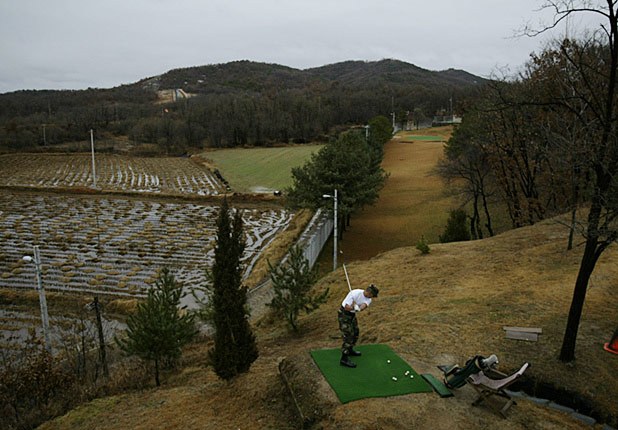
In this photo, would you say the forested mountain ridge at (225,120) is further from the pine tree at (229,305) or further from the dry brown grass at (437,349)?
the pine tree at (229,305)

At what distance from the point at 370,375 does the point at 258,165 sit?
62845mm

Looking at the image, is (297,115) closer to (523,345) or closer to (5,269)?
(5,269)

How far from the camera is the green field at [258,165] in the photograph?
5572cm

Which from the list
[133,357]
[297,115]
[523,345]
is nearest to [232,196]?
[133,357]

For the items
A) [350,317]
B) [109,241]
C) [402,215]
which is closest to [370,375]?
[350,317]

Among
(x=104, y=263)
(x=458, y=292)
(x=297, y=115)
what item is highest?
(x=297, y=115)

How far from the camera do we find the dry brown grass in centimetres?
756

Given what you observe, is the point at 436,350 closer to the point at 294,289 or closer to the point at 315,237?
the point at 294,289

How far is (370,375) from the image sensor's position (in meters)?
8.55

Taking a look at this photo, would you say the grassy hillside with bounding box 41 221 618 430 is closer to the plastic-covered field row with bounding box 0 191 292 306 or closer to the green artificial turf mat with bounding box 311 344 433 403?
the green artificial turf mat with bounding box 311 344 433 403

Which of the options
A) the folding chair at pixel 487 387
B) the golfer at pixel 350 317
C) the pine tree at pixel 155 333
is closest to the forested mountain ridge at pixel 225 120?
the pine tree at pixel 155 333

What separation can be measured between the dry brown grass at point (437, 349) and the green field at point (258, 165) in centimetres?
3374

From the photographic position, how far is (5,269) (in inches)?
993

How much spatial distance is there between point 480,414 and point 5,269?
2604 cm
